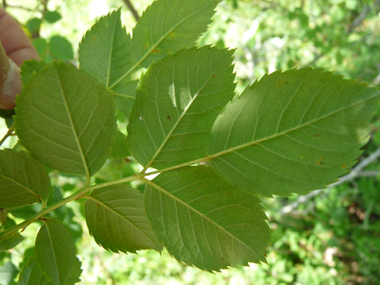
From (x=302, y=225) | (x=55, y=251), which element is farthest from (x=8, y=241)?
A: (x=302, y=225)

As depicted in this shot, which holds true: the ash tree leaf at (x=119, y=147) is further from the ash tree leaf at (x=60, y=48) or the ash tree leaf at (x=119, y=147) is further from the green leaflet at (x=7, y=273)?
the ash tree leaf at (x=60, y=48)

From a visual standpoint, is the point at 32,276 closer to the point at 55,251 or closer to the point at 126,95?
the point at 55,251

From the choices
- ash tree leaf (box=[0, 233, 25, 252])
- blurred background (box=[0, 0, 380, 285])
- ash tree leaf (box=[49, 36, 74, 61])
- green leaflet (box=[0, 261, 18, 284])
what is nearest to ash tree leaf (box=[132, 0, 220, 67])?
ash tree leaf (box=[0, 233, 25, 252])

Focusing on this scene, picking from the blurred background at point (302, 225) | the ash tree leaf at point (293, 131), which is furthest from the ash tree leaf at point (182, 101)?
the blurred background at point (302, 225)

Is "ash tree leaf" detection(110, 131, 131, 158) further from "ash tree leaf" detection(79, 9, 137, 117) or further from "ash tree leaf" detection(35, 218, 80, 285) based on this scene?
"ash tree leaf" detection(35, 218, 80, 285)

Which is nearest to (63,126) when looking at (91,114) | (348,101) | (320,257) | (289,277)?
(91,114)
